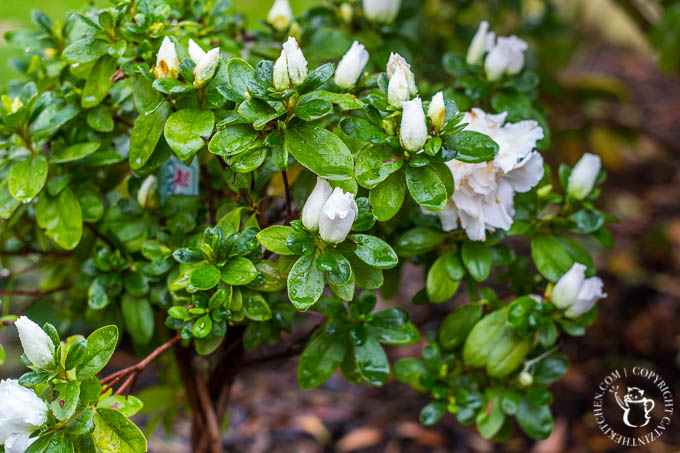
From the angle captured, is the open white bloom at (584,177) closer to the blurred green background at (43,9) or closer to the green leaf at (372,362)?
the green leaf at (372,362)

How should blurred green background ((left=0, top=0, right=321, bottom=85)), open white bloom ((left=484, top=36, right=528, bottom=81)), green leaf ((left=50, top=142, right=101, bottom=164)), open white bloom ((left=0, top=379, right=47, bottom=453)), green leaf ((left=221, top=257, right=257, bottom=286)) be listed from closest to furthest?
open white bloom ((left=0, top=379, right=47, bottom=453))
green leaf ((left=221, top=257, right=257, bottom=286))
green leaf ((left=50, top=142, right=101, bottom=164))
open white bloom ((left=484, top=36, right=528, bottom=81))
blurred green background ((left=0, top=0, right=321, bottom=85))

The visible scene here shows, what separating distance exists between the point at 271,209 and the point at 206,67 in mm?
381

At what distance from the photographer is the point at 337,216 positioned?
74 centimetres

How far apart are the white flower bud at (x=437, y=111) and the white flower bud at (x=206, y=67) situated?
0.94 ft

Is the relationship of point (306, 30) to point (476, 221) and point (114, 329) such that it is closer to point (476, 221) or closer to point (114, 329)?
point (476, 221)

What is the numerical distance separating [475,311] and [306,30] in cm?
61

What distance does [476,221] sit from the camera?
92cm

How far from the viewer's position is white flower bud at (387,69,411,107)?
805 mm

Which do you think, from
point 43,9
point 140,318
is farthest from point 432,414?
point 43,9

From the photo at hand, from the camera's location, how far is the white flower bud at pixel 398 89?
80cm

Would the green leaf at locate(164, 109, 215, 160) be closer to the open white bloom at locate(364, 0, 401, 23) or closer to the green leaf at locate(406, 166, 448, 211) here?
the green leaf at locate(406, 166, 448, 211)

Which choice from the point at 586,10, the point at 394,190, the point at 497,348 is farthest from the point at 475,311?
the point at 586,10

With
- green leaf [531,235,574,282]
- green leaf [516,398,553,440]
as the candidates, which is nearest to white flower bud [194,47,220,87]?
green leaf [531,235,574,282]

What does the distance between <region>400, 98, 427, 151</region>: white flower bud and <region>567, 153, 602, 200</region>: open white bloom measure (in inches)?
14.0
